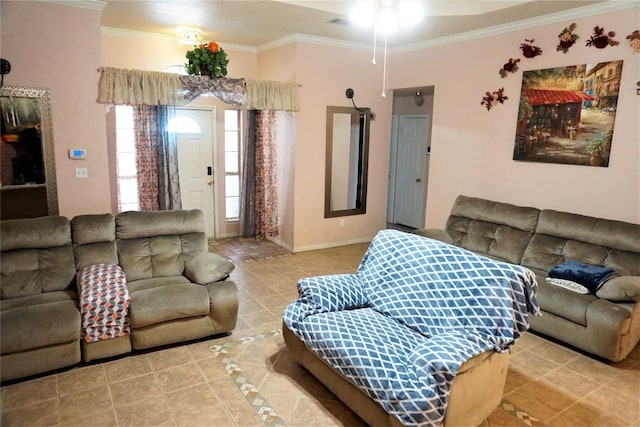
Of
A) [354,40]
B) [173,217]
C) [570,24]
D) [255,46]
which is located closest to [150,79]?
[173,217]

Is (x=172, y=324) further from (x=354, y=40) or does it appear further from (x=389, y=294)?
(x=354, y=40)

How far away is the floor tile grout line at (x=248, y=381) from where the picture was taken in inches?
99.5

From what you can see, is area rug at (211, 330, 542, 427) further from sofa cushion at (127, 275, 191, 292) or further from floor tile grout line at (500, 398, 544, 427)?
sofa cushion at (127, 275, 191, 292)

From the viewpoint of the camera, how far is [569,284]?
3455mm

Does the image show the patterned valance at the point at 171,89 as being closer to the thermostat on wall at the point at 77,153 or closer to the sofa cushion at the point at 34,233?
the thermostat on wall at the point at 77,153

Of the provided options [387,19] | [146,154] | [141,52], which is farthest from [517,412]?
[141,52]

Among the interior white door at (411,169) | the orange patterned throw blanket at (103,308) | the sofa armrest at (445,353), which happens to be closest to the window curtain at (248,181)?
the interior white door at (411,169)

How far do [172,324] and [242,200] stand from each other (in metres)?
3.38

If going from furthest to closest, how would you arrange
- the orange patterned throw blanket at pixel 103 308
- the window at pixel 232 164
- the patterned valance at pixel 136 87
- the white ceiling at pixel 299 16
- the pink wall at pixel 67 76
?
the window at pixel 232 164, the patterned valance at pixel 136 87, the white ceiling at pixel 299 16, the pink wall at pixel 67 76, the orange patterned throw blanket at pixel 103 308

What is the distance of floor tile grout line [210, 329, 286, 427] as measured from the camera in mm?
2527

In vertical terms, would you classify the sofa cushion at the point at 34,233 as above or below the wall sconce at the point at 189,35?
below

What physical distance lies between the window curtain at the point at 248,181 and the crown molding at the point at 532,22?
249 centimetres

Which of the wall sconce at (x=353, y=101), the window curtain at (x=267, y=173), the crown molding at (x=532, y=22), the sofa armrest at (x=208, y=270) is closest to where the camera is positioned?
the sofa armrest at (x=208, y=270)

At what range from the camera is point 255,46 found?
6.18 meters
